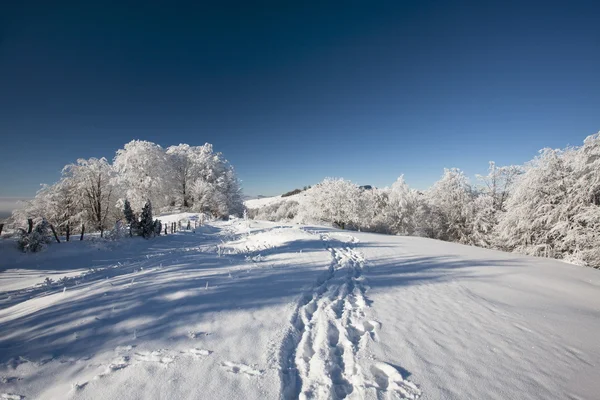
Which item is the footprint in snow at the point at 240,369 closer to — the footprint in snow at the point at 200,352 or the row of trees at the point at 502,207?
the footprint in snow at the point at 200,352

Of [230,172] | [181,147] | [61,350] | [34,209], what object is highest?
[181,147]

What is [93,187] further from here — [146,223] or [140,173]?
[146,223]

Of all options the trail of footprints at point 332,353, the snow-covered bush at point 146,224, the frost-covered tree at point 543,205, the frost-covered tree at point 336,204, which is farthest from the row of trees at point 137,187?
the frost-covered tree at point 543,205

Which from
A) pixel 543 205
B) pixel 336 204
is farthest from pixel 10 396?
pixel 336 204

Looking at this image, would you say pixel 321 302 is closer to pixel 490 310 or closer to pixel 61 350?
pixel 490 310

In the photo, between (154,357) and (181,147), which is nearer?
(154,357)

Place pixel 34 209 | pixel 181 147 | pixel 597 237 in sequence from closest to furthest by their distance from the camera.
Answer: pixel 597 237
pixel 34 209
pixel 181 147

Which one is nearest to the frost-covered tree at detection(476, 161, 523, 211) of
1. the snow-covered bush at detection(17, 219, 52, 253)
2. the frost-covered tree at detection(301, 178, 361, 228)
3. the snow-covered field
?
the frost-covered tree at detection(301, 178, 361, 228)

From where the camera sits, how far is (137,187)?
28938mm

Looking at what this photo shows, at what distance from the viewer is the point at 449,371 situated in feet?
10.4

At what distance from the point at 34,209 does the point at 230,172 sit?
22.0 meters

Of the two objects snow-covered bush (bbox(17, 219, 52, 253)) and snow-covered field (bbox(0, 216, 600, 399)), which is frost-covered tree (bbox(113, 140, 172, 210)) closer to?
snow-covered bush (bbox(17, 219, 52, 253))

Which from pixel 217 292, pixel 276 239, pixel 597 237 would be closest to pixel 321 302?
pixel 217 292

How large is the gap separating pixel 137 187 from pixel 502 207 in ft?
135
